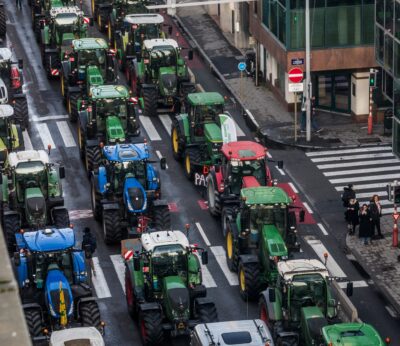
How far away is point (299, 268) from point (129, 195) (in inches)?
410

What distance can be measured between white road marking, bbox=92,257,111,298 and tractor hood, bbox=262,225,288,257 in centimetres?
559

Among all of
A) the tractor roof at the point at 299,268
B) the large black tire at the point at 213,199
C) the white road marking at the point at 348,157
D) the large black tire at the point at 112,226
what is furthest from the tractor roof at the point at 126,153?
the white road marking at the point at 348,157

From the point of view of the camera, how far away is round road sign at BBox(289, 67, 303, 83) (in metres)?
47.6

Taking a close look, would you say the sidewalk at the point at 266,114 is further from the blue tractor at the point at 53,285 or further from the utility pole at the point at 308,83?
the blue tractor at the point at 53,285

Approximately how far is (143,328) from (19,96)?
26.6 metres

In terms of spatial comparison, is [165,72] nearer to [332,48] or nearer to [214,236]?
[332,48]

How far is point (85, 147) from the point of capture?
151 feet

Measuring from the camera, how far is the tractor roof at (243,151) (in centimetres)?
3719

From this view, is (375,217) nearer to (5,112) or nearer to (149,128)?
(5,112)

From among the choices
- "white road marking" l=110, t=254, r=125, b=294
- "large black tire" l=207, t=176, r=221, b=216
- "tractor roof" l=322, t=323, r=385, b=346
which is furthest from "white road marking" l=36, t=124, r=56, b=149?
"tractor roof" l=322, t=323, r=385, b=346

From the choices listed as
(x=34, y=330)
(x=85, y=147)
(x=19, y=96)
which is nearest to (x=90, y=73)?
(x=19, y=96)

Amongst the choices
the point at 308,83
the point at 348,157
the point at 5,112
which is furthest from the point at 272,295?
the point at 308,83

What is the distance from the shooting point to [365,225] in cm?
3703

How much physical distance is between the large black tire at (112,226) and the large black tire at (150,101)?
1636 cm
